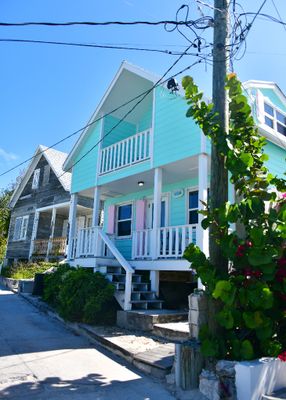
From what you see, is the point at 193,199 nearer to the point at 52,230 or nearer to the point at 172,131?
the point at 172,131

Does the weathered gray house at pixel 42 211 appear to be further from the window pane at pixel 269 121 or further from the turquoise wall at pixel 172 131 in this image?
the window pane at pixel 269 121

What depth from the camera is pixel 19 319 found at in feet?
28.9

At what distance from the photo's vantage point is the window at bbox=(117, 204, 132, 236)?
13320 mm

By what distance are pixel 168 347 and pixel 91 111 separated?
968 centimetres

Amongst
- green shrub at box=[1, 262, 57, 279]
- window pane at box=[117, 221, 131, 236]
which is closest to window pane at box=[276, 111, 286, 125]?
window pane at box=[117, 221, 131, 236]

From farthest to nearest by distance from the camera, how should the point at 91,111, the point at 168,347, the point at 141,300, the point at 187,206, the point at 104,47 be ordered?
the point at 91,111 < the point at 187,206 < the point at 141,300 < the point at 104,47 < the point at 168,347

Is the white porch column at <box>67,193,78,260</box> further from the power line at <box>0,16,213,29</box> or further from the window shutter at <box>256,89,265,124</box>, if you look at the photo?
the power line at <box>0,16,213,29</box>

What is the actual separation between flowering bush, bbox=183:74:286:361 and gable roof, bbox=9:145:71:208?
15.7 metres

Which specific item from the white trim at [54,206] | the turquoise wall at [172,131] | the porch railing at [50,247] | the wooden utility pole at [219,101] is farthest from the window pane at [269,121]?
the porch railing at [50,247]

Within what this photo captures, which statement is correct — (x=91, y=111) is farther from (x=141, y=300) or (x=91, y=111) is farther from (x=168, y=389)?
(x=168, y=389)

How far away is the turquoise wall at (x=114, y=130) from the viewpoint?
12.6 m

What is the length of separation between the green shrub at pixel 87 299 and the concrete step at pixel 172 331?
5.70 ft

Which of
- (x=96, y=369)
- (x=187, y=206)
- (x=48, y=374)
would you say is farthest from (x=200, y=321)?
(x=187, y=206)

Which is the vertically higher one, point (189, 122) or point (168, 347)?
point (189, 122)
